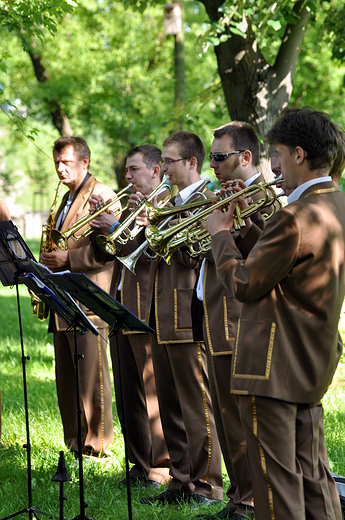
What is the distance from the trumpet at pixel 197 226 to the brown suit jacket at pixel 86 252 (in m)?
1.14

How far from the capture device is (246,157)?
3652 mm

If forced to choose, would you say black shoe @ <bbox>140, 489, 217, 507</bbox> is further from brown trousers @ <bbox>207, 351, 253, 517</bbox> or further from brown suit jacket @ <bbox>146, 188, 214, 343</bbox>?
brown suit jacket @ <bbox>146, 188, 214, 343</bbox>

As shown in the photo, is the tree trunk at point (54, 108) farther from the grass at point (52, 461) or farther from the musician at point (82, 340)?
the musician at point (82, 340)

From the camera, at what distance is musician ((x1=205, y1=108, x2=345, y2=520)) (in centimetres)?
252

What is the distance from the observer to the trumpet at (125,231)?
14.0 ft

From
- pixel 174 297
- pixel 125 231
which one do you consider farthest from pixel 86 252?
pixel 174 297

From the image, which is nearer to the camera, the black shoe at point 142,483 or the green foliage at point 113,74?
the black shoe at point 142,483

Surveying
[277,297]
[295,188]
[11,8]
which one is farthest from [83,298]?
[11,8]

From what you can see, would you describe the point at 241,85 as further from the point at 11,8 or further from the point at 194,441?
the point at 194,441

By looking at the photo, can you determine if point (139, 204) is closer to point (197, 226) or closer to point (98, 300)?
point (197, 226)

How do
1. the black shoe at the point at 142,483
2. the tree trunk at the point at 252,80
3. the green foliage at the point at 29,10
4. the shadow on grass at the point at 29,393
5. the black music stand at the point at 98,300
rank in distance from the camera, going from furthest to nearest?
1. the tree trunk at the point at 252,80
2. the shadow on grass at the point at 29,393
3. the green foliage at the point at 29,10
4. the black shoe at the point at 142,483
5. the black music stand at the point at 98,300

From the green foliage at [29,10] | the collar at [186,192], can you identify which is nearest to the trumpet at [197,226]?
the collar at [186,192]

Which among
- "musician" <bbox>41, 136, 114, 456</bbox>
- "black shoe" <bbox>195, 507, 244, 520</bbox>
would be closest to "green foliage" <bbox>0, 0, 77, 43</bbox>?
"musician" <bbox>41, 136, 114, 456</bbox>

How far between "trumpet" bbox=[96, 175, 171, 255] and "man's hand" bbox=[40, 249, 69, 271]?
614mm
